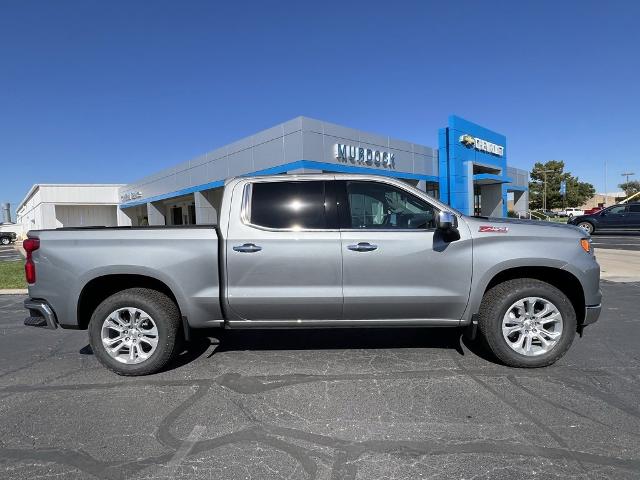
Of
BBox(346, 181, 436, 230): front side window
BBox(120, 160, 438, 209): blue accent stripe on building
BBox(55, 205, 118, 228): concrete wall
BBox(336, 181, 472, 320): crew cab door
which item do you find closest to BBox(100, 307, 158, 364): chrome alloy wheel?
BBox(336, 181, 472, 320): crew cab door

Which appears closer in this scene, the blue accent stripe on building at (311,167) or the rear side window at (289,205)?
the rear side window at (289,205)

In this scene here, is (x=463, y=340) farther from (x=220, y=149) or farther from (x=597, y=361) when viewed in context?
(x=220, y=149)

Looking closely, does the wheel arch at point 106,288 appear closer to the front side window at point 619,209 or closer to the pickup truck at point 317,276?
the pickup truck at point 317,276

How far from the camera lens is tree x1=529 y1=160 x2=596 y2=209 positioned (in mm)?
62500

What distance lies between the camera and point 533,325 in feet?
13.7

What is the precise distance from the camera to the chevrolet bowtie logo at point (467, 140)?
83.3 feet

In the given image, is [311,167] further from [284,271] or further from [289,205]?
Result: [284,271]

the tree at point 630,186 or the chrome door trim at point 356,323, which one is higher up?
the tree at point 630,186

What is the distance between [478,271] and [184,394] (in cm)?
292

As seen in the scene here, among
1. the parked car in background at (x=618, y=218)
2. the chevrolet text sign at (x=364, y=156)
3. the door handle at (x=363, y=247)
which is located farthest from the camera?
the parked car in background at (x=618, y=218)

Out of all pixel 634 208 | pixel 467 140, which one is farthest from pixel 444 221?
pixel 467 140

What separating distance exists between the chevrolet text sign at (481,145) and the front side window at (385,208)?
2298cm

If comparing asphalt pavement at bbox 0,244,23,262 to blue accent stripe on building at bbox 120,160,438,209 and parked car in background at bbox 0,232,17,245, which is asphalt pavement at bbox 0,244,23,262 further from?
parked car in background at bbox 0,232,17,245

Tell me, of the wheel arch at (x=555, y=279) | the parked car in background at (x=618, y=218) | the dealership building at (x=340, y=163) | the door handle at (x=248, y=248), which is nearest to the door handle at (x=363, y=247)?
the door handle at (x=248, y=248)
